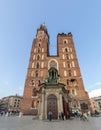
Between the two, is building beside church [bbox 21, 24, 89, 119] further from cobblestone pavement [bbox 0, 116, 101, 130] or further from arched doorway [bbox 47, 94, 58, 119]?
cobblestone pavement [bbox 0, 116, 101, 130]

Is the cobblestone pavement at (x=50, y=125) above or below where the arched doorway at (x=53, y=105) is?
below

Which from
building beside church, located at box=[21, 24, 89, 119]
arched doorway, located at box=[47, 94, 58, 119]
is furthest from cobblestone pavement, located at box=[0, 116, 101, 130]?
arched doorway, located at box=[47, 94, 58, 119]

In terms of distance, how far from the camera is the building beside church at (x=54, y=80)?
18953 millimetres

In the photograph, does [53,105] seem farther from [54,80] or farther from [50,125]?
[50,125]

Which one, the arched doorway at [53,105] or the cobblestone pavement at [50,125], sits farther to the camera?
the arched doorway at [53,105]

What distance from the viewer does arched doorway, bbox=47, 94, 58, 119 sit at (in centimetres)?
1785

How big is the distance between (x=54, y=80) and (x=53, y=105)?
5207 millimetres

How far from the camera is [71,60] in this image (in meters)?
42.1

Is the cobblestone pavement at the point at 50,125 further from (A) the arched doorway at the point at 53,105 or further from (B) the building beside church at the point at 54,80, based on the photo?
(A) the arched doorway at the point at 53,105

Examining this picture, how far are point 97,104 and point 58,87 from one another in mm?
53390

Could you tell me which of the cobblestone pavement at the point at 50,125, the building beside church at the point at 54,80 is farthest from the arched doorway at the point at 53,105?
the cobblestone pavement at the point at 50,125

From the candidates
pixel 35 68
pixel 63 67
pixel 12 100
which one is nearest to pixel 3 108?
pixel 12 100

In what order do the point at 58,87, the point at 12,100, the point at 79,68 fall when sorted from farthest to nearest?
the point at 12,100, the point at 79,68, the point at 58,87

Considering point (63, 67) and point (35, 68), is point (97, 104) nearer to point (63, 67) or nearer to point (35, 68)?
point (63, 67)
